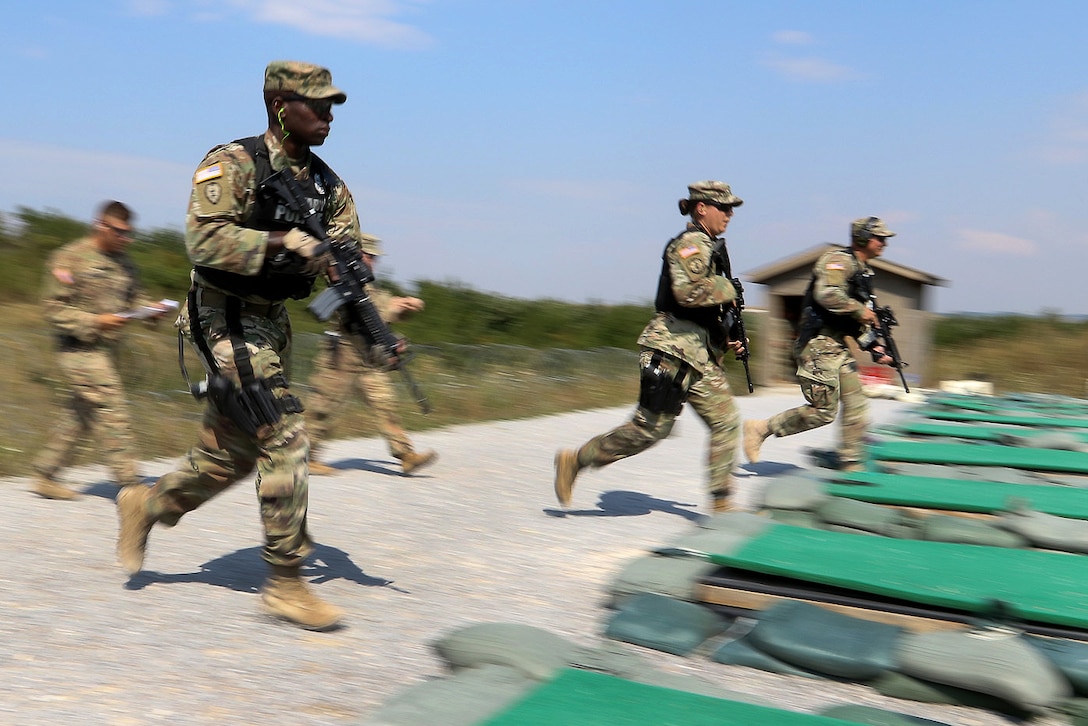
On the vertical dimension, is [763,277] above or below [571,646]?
above

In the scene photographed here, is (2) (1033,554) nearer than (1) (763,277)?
Yes

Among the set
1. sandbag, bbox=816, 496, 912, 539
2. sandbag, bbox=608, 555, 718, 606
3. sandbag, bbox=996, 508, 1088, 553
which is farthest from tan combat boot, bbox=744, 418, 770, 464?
sandbag, bbox=608, 555, 718, 606

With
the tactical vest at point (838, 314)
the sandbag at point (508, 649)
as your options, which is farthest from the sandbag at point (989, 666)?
the tactical vest at point (838, 314)

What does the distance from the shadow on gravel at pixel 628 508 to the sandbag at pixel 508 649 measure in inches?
108

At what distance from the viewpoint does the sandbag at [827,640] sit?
11.0ft

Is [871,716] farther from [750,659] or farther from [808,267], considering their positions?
[808,267]

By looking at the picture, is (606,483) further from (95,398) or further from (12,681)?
(12,681)

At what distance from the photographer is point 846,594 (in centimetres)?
397

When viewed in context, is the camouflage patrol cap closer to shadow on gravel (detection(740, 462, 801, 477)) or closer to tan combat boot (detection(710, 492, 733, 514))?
tan combat boot (detection(710, 492, 733, 514))

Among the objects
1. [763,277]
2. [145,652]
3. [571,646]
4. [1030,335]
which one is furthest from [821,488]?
[1030,335]

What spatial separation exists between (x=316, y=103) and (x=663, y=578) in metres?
2.22

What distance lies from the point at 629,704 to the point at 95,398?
3923 millimetres

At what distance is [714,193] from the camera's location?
18.1 ft

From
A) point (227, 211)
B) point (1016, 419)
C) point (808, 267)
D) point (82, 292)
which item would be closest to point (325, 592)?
point (227, 211)
